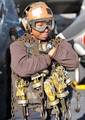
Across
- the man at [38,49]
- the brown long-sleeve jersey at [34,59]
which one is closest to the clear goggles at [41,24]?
the man at [38,49]

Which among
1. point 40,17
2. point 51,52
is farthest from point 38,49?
point 40,17

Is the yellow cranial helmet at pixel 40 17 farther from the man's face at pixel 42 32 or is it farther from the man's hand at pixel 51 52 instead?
the man's hand at pixel 51 52

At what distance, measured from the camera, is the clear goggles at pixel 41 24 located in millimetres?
3904

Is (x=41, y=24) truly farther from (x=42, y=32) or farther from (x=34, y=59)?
(x=34, y=59)

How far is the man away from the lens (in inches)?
151

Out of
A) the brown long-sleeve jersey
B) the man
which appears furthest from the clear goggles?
the brown long-sleeve jersey

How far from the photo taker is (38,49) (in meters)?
3.92

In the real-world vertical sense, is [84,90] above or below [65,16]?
below

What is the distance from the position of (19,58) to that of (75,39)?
3.37 m

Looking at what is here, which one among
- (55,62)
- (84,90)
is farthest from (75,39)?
(55,62)

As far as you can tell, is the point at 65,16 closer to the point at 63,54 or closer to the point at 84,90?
the point at 84,90

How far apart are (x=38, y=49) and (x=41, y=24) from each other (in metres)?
0.19

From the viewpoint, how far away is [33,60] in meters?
3.83

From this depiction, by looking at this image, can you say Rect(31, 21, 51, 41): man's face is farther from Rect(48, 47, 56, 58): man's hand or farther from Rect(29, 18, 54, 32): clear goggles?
Rect(48, 47, 56, 58): man's hand
